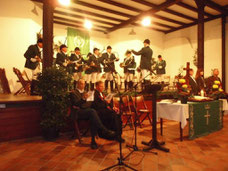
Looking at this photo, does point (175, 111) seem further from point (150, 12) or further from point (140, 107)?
point (150, 12)

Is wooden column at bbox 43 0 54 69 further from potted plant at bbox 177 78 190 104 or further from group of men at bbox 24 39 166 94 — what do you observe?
potted plant at bbox 177 78 190 104

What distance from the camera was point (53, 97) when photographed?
13.1 ft

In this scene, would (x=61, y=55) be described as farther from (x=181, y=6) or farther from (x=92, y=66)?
(x=181, y=6)

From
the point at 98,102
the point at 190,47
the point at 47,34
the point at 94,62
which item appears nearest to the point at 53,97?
the point at 98,102

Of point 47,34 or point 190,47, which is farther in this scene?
point 190,47

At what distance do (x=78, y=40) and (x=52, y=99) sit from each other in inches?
301

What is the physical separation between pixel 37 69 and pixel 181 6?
6963 mm

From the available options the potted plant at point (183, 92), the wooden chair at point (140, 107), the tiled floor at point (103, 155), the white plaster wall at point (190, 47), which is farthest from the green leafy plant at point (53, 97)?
the white plaster wall at point (190, 47)

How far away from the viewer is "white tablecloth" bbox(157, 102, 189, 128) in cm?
382

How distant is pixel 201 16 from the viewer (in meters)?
8.09

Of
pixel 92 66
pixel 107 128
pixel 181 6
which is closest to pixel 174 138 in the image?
pixel 107 128

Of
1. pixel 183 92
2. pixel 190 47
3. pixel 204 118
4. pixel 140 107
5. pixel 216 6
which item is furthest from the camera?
pixel 190 47

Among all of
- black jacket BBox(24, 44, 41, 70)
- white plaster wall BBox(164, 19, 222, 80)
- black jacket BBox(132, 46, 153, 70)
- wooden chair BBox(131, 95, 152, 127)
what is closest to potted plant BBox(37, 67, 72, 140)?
wooden chair BBox(131, 95, 152, 127)

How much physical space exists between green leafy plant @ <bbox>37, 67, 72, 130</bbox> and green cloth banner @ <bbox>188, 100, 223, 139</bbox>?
9.13 feet
